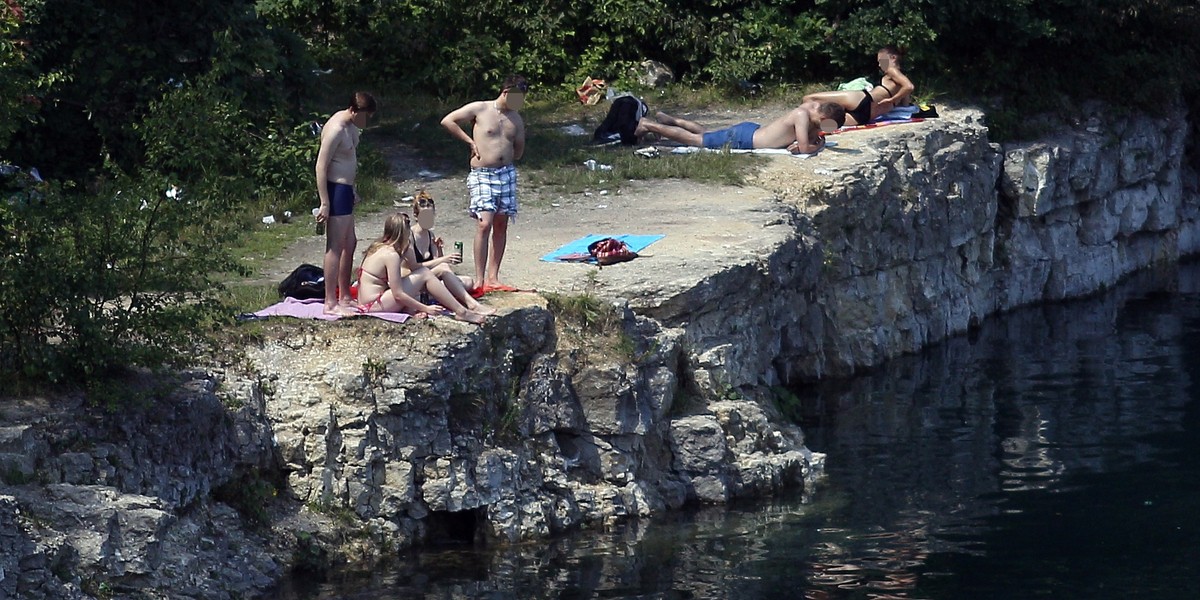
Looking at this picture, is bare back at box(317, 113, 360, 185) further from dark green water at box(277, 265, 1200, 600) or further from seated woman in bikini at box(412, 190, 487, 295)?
dark green water at box(277, 265, 1200, 600)

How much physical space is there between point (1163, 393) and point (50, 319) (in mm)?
10417

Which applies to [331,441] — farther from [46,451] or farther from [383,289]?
[46,451]

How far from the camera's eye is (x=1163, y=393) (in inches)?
621

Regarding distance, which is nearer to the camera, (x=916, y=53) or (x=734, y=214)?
(x=734, y=214)

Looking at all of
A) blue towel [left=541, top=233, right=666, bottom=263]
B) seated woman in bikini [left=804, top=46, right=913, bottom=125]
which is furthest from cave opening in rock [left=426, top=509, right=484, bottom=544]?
seated woman in bikini [left=804, top=46, right=913, bottom=125]

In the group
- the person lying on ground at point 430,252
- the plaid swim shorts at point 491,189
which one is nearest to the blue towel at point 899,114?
the plaid swim shorts at point 491,189

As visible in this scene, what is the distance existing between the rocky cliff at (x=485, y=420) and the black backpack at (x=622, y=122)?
82.2 inches

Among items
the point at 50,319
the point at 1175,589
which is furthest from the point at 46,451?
the point at 1175,589

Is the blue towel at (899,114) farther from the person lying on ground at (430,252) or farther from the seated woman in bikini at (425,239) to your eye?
the seated woman in bikini at (425,239)

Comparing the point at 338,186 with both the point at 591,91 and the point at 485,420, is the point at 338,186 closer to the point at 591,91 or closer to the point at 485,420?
the point at 485,420

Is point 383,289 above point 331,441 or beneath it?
above

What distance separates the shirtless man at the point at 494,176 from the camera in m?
12.4

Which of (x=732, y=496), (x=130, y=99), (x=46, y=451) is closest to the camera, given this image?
(x=46, y=451)

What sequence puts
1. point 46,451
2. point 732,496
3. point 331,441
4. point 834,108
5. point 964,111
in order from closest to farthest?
point 46,451
point 331,441
point 732,496
point 834,108
point 964,111
